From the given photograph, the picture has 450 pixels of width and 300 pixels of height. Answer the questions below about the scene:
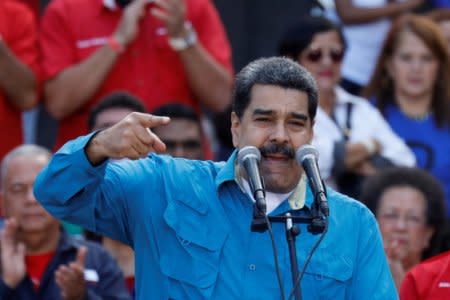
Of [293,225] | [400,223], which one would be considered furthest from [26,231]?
[293,225]

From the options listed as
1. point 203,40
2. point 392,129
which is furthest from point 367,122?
point 203,40

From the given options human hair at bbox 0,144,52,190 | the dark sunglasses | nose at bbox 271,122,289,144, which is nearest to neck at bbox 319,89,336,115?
the dark sunglasses

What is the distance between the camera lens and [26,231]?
679 centimetres

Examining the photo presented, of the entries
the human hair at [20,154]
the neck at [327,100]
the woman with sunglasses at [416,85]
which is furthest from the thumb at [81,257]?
the woman with sunglasses at [416,85]

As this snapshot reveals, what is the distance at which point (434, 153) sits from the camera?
818cm

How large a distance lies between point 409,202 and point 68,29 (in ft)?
8.05

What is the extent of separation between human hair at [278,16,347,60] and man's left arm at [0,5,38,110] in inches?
66.5

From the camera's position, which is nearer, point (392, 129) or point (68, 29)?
point (68, 29)

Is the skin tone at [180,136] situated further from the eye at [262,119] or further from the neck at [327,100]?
the eye at [262,119]

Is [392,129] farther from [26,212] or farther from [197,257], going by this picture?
[197,257]

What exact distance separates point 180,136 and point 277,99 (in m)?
3.01

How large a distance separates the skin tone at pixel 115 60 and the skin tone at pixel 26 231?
610mm

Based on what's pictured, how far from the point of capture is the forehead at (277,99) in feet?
15.2

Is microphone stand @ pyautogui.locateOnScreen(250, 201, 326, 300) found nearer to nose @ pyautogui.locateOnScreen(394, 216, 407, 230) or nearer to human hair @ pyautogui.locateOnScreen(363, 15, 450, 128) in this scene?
nose @ pyautogui.locateOnScreen(394, 216, 407, 230)
